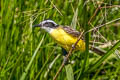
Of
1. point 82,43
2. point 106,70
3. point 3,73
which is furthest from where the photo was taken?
point 106,70

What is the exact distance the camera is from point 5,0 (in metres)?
2.77

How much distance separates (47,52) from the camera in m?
2.62

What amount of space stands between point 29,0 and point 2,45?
0.53 m

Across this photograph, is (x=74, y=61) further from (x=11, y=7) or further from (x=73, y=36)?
(x=11, y=7)

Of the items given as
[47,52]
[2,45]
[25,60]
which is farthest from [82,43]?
[2,45]

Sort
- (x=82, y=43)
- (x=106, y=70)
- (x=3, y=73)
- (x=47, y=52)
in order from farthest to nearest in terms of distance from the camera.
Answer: (x=106, y=70) → (x=82, y=43) → (x=47, y=52) → (x=3, y=73)

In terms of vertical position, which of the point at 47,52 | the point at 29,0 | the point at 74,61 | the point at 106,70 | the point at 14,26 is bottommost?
the point at 106,70

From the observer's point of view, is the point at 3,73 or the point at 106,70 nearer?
the point at 3,73

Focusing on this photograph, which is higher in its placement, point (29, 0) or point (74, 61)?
point (29, 0)

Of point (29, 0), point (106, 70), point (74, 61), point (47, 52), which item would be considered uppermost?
point (29, 0)

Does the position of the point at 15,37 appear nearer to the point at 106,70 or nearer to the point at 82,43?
the point at 82,43

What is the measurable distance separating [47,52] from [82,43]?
40cm

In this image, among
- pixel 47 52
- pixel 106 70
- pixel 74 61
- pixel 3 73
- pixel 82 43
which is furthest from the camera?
pixel 106 70

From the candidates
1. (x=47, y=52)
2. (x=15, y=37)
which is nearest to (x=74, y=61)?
(x=47, y=52)
